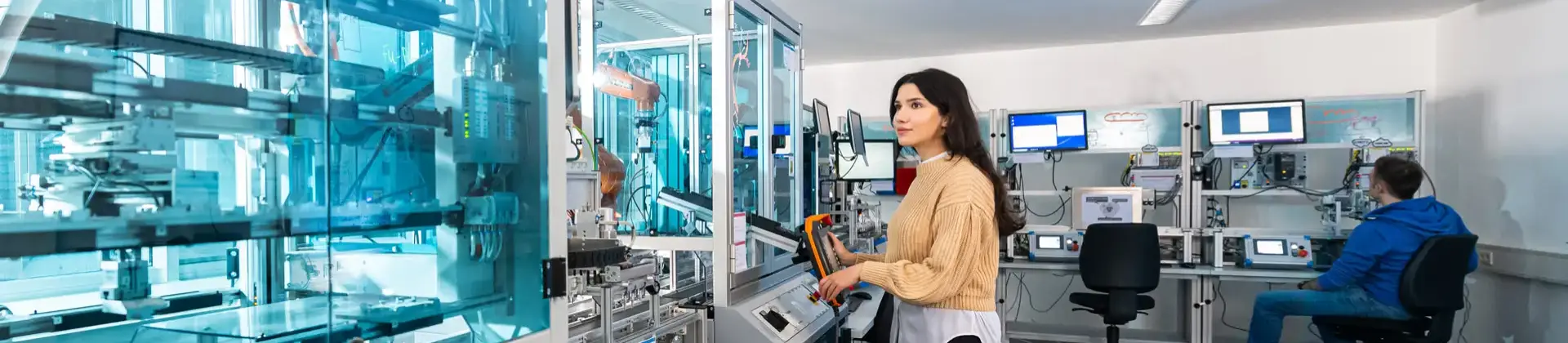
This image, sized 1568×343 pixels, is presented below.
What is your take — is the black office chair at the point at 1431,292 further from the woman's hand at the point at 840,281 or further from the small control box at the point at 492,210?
the small control box at the point at 492,210

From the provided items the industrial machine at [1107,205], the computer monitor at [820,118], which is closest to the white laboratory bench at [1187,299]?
the industrial machine at [1107,205]

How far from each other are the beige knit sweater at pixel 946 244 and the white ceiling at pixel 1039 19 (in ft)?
8.56

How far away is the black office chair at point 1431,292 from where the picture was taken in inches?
127

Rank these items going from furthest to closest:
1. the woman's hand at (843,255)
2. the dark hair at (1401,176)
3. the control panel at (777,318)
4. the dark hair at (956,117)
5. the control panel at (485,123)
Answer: the dark hair at (1401,176)
the control panel at (777,318)
the woman's hand at (843,255)
the dark hair at (956,117)
the control panel at (485,123)

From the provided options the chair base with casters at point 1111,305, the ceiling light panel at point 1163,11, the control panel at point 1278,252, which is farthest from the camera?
the control panel at point 1278,252

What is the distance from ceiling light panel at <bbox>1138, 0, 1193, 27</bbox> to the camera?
4.09 meters

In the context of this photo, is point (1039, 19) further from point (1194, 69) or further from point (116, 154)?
point (116, 154)

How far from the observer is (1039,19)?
4535 mm

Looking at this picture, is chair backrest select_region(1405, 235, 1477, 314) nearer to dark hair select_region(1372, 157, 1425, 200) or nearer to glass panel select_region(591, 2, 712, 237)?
dark hair select_region(1372, 157, 1425, 200)

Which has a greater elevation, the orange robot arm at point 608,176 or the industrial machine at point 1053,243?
the orange robot arm at point 608,176

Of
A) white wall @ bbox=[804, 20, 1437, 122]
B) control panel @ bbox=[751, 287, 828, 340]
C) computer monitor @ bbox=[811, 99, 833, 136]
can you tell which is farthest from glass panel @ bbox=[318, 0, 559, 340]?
white wall @ bbox=[804, 20, 1437, 122]

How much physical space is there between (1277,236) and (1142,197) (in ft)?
2.44

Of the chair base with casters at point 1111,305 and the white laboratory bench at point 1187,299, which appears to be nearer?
the chair base with casters at point 1111,305

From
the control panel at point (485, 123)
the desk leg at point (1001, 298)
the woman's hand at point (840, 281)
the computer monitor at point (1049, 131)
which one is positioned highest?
the computer monitor at point (1049, 131)
